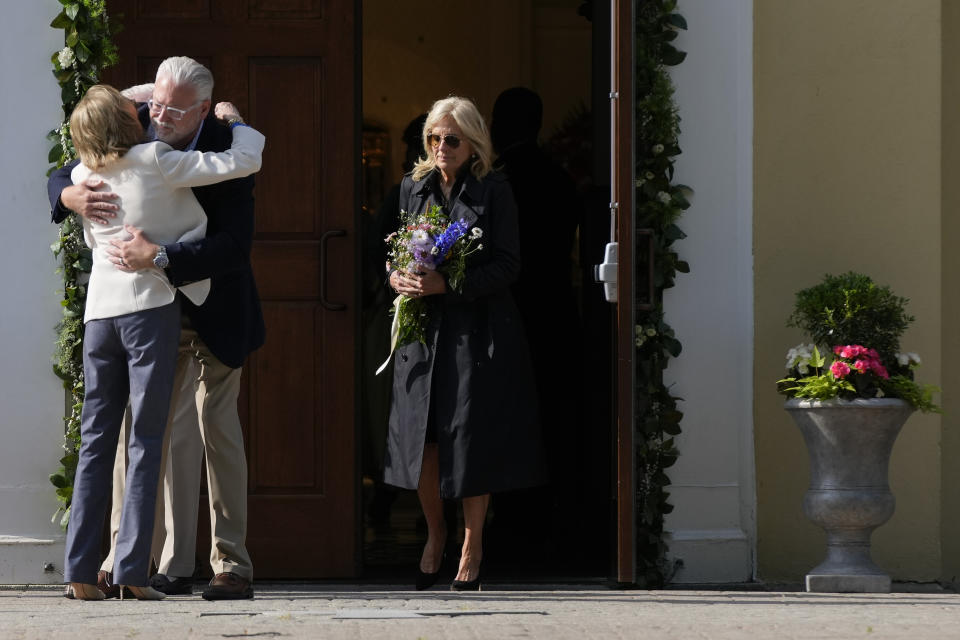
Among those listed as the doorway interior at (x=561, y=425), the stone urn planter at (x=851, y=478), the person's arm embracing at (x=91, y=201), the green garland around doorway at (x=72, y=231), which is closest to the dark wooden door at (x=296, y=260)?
the doorway interior at (x=561, y=425)

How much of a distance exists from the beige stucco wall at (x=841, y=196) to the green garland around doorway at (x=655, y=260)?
392 millimetres

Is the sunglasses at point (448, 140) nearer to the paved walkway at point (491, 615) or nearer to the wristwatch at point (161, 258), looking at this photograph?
the wristwatch at point (161, 258)

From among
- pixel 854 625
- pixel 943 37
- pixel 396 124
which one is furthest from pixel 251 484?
pixel 396 124

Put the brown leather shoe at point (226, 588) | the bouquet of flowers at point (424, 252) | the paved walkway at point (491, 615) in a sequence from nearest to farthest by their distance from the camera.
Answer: the paved walkway at point (491, 615) < the brown leather shoe at point (226, 588) < the bouquet of flowers at point (424, 252)

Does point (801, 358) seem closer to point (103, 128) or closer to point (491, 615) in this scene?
point (491, 615)

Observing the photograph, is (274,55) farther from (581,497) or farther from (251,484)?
(581,497)

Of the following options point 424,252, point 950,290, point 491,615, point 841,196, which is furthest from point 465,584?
point 950,290

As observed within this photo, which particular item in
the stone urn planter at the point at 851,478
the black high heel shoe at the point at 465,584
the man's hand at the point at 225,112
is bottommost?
the black high heel shoe at the point at 465,584

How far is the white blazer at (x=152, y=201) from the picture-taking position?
5.76 m

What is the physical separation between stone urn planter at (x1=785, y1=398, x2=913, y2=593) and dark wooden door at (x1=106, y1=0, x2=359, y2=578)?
6.38 ft

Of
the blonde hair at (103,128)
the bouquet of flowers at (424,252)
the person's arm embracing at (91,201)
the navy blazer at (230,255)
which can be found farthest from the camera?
the bouquet of flowers at (424,252)

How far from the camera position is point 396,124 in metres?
13.4

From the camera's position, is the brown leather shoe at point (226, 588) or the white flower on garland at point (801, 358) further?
the white flower on garland at point (801, 358)

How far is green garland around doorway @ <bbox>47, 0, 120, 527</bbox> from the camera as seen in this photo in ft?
22.4
